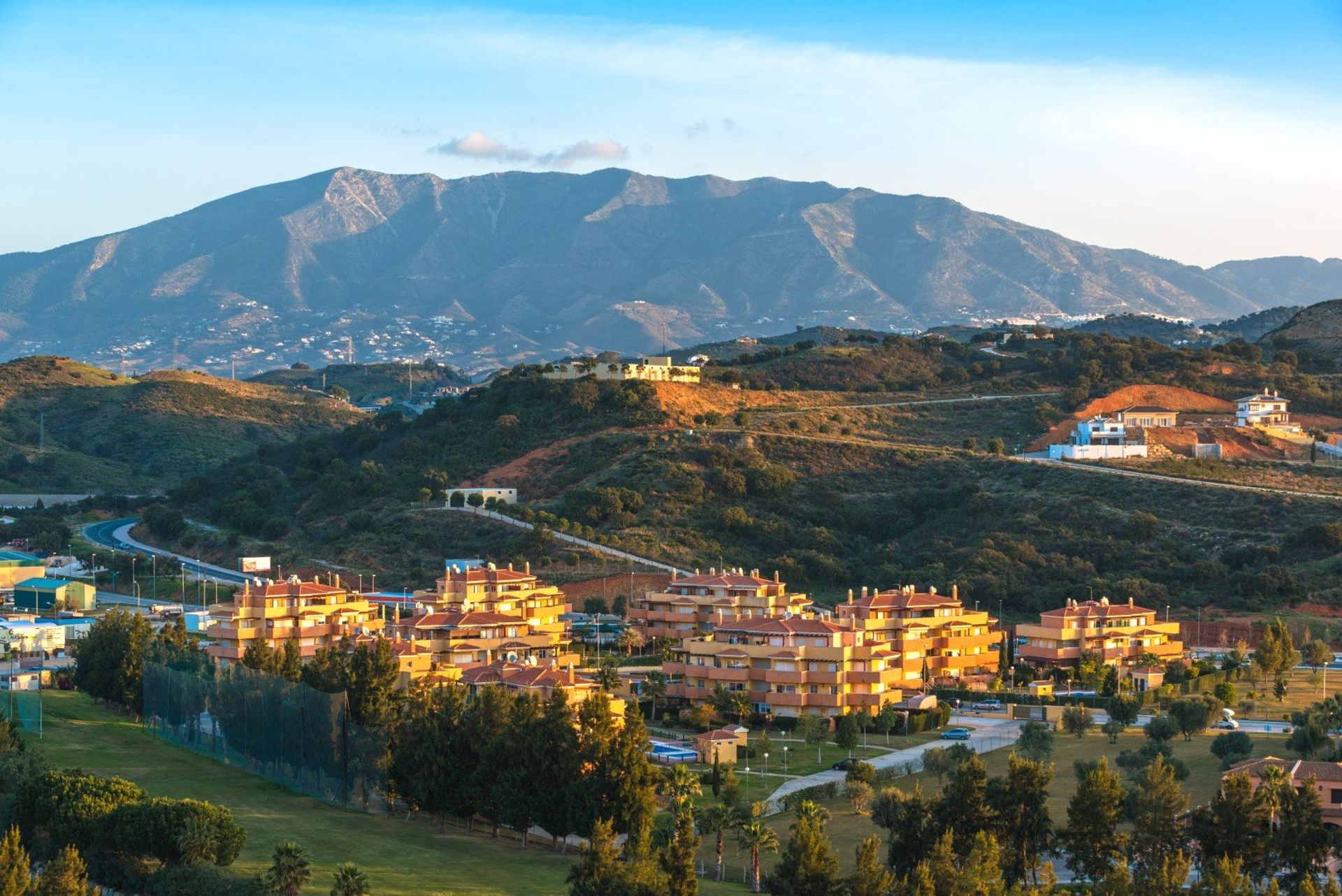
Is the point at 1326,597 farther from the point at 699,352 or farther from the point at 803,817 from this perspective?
the point at 699,352

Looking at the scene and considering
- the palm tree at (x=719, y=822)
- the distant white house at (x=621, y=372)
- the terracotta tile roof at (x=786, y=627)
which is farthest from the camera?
the distant white house at (x=621, y=372)

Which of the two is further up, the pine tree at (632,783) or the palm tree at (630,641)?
the palm tree at (630,641)

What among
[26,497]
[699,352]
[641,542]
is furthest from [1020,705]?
[699,352]

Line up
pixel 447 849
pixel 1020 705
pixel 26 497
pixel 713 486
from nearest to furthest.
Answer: pixel 447 849 < pixel 1020 705 < pixel 713 486 < pixel 26 497

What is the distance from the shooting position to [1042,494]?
89.2 meters

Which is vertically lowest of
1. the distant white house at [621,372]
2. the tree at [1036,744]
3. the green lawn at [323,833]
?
the green lawn at [323,833]

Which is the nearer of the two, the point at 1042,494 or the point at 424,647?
the point at 424,647

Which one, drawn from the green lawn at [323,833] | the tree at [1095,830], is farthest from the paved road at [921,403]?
the tree at [1095,830]

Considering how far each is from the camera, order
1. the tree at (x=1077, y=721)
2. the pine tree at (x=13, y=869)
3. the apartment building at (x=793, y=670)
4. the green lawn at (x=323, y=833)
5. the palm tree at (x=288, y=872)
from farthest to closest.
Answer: the apartment building at (x=793, y=670)
the tree at (x=1077, y=721)
the green lawn at (x=323, y=833)
the palm tree at (x=288, y=872)
the pine tree at (x=13, y=869)

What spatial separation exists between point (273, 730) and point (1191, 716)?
23.6 meters

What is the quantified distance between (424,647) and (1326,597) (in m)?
35.1

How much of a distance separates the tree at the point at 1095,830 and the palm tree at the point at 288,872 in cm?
1420

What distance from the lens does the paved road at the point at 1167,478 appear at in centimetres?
8744

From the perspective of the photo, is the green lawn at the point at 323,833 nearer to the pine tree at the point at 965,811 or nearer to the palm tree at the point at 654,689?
the pine tree at the point at 965,811
